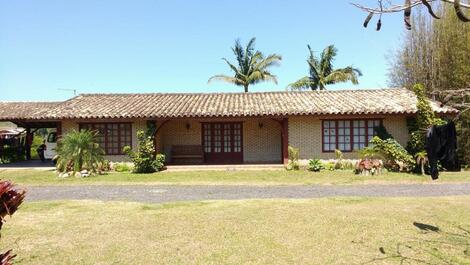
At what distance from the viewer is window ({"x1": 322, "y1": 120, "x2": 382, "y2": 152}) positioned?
66.1ft

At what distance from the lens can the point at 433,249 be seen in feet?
21.3

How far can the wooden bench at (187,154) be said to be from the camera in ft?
71.5

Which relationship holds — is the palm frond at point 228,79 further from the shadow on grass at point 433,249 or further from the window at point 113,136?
the shadow on grass at point 433,249

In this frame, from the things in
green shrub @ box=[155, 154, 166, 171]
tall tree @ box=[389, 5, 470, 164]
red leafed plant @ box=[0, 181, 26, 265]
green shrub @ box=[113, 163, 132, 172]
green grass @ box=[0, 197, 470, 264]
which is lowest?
green grass @ box=[0, 197, 470, 264]

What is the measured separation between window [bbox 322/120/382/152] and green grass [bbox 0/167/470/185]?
8.24ft

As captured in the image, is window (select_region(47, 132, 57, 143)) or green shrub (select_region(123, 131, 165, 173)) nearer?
green shrub (select_region(123, 131, 165, 173))

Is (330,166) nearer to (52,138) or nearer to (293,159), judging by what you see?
(293,159)

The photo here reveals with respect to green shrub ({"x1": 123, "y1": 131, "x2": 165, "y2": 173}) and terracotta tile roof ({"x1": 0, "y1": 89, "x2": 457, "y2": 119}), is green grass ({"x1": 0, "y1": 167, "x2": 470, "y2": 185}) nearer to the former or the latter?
green shrub ({"x1": 123, "y1": 131, "x2": 165, "y2": 173})

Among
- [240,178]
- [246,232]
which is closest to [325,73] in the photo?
[240,178]

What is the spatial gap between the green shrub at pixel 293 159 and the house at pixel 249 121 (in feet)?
1.48

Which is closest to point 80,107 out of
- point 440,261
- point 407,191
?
point 407,191

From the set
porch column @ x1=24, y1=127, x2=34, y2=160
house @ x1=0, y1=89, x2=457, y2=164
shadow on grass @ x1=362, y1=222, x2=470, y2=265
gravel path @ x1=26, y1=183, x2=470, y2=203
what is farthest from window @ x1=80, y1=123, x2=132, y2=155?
shadow on grass @ x1=362, y1=222, x2=470, y2=265

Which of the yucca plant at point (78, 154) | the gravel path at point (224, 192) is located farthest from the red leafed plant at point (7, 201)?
the yucca plant at point (78, 154)

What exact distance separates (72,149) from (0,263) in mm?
16382
